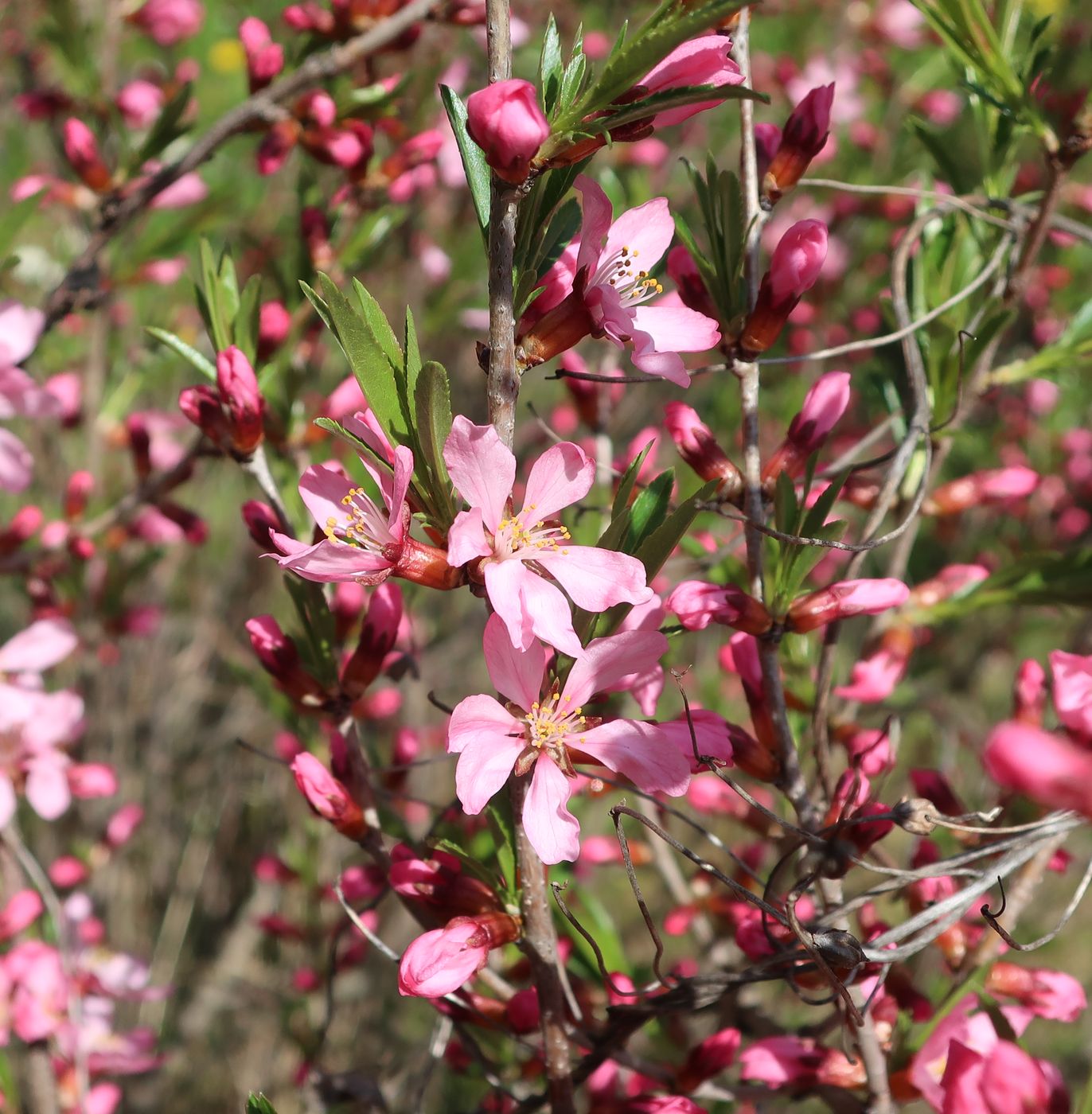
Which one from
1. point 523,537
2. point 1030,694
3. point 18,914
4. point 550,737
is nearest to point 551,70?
point 523,537

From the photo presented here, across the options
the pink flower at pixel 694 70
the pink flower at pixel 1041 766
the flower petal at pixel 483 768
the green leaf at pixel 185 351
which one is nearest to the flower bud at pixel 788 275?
the pink flower at pixel 694 70

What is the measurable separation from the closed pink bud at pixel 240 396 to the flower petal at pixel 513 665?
1.63 ft

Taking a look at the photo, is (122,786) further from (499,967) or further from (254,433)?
(254,433)

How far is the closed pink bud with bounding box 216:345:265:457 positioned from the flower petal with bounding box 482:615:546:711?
496 millimetres

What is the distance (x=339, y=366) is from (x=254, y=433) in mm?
2144

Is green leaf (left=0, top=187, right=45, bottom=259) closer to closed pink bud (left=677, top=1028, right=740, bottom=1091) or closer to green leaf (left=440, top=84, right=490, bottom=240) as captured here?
green leaf (left=440, top=84, right=490, bottom=240)

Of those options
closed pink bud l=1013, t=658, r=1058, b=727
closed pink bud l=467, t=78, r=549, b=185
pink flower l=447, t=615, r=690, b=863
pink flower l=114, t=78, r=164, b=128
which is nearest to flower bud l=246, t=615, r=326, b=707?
pink flower l=447, t=615, r=690, b=863

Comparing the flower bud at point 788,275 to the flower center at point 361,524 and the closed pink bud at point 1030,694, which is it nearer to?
the flower center at point 361,524

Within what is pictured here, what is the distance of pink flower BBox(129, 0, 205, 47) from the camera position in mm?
2926

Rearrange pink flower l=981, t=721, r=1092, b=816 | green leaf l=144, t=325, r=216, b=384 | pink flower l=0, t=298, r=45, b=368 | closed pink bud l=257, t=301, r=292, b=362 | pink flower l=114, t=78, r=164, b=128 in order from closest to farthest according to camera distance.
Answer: pink flower l=981, t=721, r=1092, b=816 < green leaf l=144, t=325, r=216, b=384 < closed pink bud l=257, t=301, r=292, b=362 < pink flower l=0, t=298, r=45, b=368 < pink flower l=114, t=78, r=164, b=128

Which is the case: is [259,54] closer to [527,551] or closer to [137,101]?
[137,101]

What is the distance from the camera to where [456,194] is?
12.9 feet

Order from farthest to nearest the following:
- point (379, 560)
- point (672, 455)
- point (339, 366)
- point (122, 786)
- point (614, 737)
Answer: point (339, 366)
point (122, 786)
point (672, 455)
point (614, 737)
point (379, 560)

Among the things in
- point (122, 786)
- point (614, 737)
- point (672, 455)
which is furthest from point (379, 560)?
point (122, 786)
